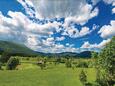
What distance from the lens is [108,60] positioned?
70812 millimetres

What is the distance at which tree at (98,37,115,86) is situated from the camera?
2778 inches

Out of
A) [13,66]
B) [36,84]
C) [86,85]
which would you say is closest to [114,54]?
[86,85]

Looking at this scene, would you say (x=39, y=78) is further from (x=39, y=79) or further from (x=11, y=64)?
(x=11, y=64)

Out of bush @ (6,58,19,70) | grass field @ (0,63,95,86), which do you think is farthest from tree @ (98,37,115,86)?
bush @ (6,58,19,70)

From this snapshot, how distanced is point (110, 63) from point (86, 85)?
19.7 metres

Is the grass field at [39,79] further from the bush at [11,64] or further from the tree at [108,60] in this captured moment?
the bush at [11,64]

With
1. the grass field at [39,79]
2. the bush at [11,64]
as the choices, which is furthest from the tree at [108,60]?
the bush at [11,64]

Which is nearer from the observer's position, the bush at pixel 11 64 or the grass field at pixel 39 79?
the grass field at pixel 39 79

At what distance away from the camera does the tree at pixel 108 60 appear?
70.6m

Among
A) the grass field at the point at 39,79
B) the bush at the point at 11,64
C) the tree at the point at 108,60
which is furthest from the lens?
the bush at the point at 11,64

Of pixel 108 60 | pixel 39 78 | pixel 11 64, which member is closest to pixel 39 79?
pixel 39 78

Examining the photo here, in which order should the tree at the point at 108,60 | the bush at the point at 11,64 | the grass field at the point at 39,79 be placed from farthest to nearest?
1. the bush at the point at 11,64
2. the grass field at the point at 39,79
3. the tree at the point at 108,60

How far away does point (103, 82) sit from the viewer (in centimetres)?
8112

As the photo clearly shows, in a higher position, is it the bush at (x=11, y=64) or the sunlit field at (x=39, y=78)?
the bush at (x=11, y=64)
